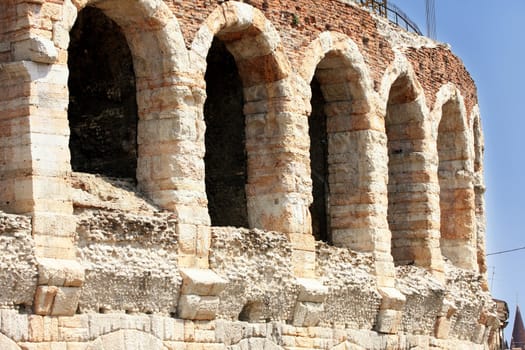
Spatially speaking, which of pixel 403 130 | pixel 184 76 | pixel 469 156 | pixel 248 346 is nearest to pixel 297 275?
pixel 248 346

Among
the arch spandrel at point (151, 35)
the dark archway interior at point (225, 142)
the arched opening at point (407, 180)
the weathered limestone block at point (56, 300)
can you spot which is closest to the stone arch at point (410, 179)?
the arched opening at point (407, 180)

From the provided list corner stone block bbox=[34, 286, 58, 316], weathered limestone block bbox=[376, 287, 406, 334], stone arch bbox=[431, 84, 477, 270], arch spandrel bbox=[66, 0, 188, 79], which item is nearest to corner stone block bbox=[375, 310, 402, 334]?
weathered limestone block bbox=[376, 287, 406, 334]

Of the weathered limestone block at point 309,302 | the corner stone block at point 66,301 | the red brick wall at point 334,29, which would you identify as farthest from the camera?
the weathered limestone block at point 309,302

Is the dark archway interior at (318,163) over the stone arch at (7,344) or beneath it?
over

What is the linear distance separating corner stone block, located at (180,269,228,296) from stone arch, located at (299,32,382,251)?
4.22m

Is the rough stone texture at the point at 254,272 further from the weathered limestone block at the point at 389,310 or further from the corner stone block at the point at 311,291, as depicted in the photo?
the weathered limestone block at the point at 389,310

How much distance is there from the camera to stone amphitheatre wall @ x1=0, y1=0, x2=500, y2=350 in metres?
19.8

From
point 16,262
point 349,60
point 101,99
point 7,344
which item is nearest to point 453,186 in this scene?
point 349,60

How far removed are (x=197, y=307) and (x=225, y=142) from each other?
408 centimetres

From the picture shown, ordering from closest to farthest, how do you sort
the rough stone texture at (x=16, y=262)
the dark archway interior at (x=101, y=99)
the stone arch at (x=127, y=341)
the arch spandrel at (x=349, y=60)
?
Answer: the rough stone texture at (x=16, y=262) < the stone arch at (x=127, y=341) < the dark archway interior at (x=101, y=99) < the arch spandrel at (x=349, y=60)

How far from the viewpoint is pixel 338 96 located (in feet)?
84.8

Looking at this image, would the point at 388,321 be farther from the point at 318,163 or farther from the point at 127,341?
the point at 127,341

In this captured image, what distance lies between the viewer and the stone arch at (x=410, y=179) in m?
27.4

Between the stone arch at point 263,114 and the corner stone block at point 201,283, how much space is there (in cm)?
208
